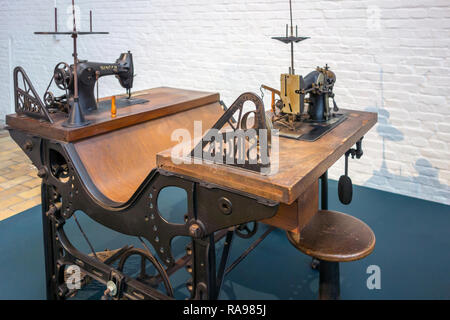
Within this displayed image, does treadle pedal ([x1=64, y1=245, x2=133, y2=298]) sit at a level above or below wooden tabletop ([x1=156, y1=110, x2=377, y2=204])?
below

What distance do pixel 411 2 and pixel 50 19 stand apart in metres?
4.99

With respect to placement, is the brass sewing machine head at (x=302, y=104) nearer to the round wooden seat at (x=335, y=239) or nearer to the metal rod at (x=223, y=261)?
the round wooden seat at (x=335, y=239)

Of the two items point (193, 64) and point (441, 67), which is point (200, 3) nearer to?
point (193, 64)

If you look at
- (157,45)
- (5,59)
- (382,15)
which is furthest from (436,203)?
(5,59)

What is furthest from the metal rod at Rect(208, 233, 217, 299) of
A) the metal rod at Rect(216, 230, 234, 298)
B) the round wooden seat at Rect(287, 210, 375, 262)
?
the round wooden seat at Rect(287, 210, 375, 262)

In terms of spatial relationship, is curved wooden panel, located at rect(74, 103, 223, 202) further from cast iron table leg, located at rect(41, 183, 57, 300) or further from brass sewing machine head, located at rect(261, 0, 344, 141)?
brass sewing machine head, located at rect(261, 0, 344, 141)

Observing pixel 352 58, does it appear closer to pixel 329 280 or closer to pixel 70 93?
pixel 329 280

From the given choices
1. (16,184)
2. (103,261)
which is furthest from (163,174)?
(16,184)

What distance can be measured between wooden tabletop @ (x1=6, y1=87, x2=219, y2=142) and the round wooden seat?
1082mm

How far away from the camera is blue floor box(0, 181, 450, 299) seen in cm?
239

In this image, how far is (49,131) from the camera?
77.3 inches

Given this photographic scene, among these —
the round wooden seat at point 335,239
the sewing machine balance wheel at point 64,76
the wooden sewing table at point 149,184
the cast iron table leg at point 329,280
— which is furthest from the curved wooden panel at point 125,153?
the cast iron table leg at point 329,280

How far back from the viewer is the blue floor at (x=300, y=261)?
2387 millimetres

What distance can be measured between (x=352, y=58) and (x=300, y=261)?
1916mm
